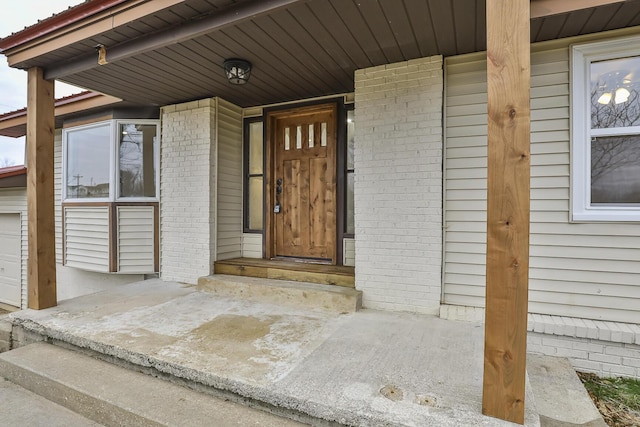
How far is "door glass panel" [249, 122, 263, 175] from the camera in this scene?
4.46 meters

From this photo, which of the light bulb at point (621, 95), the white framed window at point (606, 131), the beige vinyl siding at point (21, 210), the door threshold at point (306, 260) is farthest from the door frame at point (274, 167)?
the beige vinyl siding at point (21, 210)

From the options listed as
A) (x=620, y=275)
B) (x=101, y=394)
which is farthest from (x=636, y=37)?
(x=101, y=394)

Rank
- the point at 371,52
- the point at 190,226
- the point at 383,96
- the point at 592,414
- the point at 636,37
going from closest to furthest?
1. the point at 592,414
2. the point at 636,37
3. the point at 371,52
4. the point at 383,96
5. the point at 190,226

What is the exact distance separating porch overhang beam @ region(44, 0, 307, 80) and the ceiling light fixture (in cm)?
59

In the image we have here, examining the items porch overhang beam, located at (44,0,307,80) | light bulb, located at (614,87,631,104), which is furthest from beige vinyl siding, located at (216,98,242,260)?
light bulb, located at (614,87,631,104)

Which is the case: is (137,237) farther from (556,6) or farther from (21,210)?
(556,6)

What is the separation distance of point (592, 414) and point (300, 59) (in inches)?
131

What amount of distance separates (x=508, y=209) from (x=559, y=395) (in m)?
1.45

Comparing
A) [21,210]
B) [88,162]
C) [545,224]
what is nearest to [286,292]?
[545,224]

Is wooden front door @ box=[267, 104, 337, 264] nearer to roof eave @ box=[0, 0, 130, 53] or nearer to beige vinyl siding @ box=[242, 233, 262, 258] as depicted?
beige vinyl siding @ box=[242, 233, 262, 258]

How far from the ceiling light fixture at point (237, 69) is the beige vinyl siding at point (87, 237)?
281 centimetres

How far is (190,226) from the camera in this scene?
4.16m

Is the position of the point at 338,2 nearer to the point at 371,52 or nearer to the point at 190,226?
the point at 371,52

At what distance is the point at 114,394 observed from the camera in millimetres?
1947
